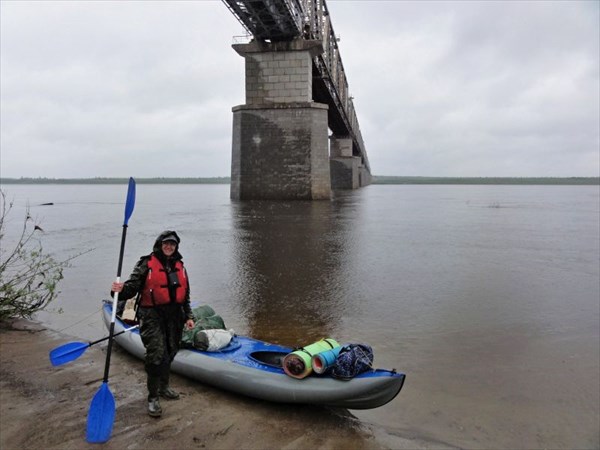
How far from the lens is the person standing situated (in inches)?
141

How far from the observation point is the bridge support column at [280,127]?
27234 mm

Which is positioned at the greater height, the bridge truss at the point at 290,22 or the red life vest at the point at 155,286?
the bridge truss at the point at 290,22

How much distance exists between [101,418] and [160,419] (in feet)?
1.42

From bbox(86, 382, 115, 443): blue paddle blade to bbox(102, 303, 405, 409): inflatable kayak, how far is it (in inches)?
37.8

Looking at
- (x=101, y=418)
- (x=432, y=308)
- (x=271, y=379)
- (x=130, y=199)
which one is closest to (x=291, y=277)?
(x=432, y=308)

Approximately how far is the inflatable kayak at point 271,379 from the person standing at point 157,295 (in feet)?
1.91

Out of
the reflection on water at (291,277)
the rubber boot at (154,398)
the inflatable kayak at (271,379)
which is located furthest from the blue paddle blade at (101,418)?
the reflection on water at (291,277)

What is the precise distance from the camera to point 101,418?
3322 mm

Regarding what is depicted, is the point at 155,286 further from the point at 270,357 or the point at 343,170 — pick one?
the point at 343,170

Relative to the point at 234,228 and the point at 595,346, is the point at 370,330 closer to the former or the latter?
the point at 595,346

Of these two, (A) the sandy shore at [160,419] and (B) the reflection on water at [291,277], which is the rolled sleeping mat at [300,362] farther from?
(B) the reflection on water at [291,277]

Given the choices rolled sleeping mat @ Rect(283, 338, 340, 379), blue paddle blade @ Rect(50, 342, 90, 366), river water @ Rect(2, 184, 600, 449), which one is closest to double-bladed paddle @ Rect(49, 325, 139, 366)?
blue paddle blade @ Rect(50, 342, 90, 366)

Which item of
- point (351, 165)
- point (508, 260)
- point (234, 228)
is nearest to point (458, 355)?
point (508, 260)

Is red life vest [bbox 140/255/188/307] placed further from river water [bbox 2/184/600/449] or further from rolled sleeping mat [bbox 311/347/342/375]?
river water [bbox 2/184/600/449]
